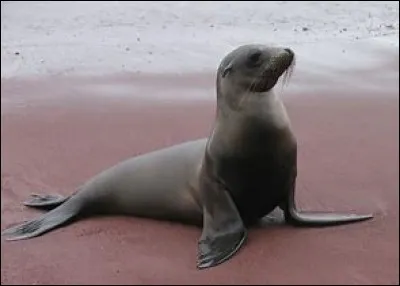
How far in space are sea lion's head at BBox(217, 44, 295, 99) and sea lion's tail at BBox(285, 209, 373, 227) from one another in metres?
0.66

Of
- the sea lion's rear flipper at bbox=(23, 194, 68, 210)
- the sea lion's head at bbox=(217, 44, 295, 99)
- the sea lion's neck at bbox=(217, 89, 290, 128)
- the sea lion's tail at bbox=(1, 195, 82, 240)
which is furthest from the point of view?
the sea lion's rear flipper at bbox=(23, 194, 68, 210)

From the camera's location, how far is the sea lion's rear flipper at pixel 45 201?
485 cm

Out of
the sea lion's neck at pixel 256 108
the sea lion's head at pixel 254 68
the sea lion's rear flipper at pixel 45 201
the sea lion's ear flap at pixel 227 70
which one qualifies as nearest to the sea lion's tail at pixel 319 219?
the sea lion's neck at pixel 256 108

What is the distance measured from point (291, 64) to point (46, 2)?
9.85 meters

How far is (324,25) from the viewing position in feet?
35.8

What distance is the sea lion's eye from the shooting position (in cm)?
405

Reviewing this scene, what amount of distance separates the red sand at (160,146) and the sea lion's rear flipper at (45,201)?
0.07m

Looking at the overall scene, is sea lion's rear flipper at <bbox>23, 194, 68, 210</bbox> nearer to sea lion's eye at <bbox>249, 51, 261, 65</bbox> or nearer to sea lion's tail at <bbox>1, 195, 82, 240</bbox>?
sea lion's tail at <bbox>1, 195, 82, 240</bbox>

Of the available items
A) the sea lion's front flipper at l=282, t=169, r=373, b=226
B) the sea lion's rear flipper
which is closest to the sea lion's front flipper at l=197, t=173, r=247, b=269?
the sea lion's front flipper at l=282, t=169, r=373, b=226

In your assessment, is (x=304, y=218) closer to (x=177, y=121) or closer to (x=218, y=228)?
(x=218, y=228)

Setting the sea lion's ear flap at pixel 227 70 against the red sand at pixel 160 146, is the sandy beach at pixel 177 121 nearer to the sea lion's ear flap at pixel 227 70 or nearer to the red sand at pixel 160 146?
the red sand at pixel 160 146

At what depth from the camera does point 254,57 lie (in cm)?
406

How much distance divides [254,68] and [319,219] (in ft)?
2.77

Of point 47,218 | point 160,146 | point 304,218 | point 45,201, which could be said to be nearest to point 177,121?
point 160,146
